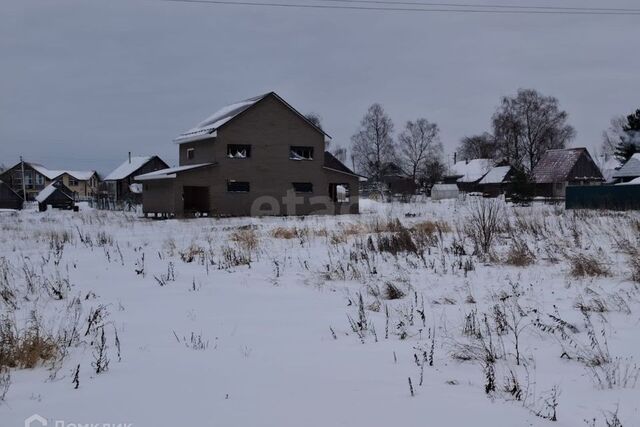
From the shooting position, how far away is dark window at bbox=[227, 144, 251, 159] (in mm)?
36844

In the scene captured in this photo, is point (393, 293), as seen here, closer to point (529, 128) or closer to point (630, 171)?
point (630, 171)

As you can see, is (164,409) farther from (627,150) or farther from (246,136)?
(627,150)

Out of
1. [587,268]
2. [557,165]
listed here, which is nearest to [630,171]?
[557,165]

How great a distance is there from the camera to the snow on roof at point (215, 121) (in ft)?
121

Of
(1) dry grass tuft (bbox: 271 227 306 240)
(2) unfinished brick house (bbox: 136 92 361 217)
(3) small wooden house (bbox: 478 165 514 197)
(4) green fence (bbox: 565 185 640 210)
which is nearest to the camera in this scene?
(1) dry grass tuft (bbox: 271 227 306 240)

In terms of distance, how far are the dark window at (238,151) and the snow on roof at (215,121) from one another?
5.03ft

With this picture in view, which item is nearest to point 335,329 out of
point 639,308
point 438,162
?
point 639,308

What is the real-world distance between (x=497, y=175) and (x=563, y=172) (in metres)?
13.3

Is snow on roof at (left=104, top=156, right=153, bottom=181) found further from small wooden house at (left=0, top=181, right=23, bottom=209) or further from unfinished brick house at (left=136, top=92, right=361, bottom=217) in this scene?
unfinished brick house at (left=136, top=92, right=361, bottom=217)

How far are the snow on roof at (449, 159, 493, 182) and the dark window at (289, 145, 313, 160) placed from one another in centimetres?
5143

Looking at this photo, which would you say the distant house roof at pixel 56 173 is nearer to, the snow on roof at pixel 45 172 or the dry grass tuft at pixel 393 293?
the snow on roof at pixel 45 172

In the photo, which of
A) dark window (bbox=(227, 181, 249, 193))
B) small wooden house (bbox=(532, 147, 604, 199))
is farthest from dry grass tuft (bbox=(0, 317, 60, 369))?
small wooden house (bbox=(532, 147, 604, 199))

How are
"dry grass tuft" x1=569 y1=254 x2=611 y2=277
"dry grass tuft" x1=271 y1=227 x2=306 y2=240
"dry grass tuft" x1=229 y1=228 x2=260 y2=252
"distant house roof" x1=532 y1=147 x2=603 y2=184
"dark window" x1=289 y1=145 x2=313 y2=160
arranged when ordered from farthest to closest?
"distant house roof" x1=532 y1=147 x2=603 y2=184 < "dark window" x1=289 y1=145 x2=313 y2=160 < "dry grass tuft" x1=271 y1=227 x2=306 y2=240 < "dry grass tuft" x1=229 y1=228 x2=260 y2=252 < "dry grass tuft" x1=569 y1=254 x2=611 y2=277

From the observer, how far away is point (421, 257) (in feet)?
32.8
